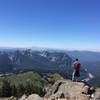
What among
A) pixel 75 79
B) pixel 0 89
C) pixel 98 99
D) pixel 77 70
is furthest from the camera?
pixel 0 89

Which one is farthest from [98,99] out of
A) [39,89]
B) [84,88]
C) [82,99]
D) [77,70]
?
[39,89]

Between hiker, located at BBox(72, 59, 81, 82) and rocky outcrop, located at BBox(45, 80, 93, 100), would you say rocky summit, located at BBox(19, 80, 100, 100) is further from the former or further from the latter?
hiker, located at BBox(72, 59, 81, 82)

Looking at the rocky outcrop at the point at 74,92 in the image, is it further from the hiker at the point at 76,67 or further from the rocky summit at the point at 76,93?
the hiker at the point at 76,67

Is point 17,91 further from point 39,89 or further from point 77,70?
point 77,70

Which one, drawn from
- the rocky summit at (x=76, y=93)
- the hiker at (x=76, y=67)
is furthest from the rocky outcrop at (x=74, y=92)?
the hiker at (x=76, y=67)

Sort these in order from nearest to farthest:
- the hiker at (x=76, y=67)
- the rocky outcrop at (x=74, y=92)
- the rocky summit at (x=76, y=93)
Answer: the rocky summit at (x=76, y=93) < the rocky outcrop at (x=74, y=92) < the hiker at (x=76, y=67)

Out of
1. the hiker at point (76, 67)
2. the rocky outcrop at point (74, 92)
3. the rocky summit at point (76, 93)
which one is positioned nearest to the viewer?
the rocky summit at point (76, 93)

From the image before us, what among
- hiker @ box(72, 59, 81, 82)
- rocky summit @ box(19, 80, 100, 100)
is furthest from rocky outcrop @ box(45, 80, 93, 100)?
hiker @ box(72, 59, 81, 82)

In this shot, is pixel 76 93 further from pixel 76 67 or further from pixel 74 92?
pixel 76 67

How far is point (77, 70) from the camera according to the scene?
45.2m

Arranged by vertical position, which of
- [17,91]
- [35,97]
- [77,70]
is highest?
[77,70]

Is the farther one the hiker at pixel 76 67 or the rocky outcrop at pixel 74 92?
the hiker at pixel 76 67

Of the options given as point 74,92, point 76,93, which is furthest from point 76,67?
point 76,93

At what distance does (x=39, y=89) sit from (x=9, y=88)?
64.9 feet
